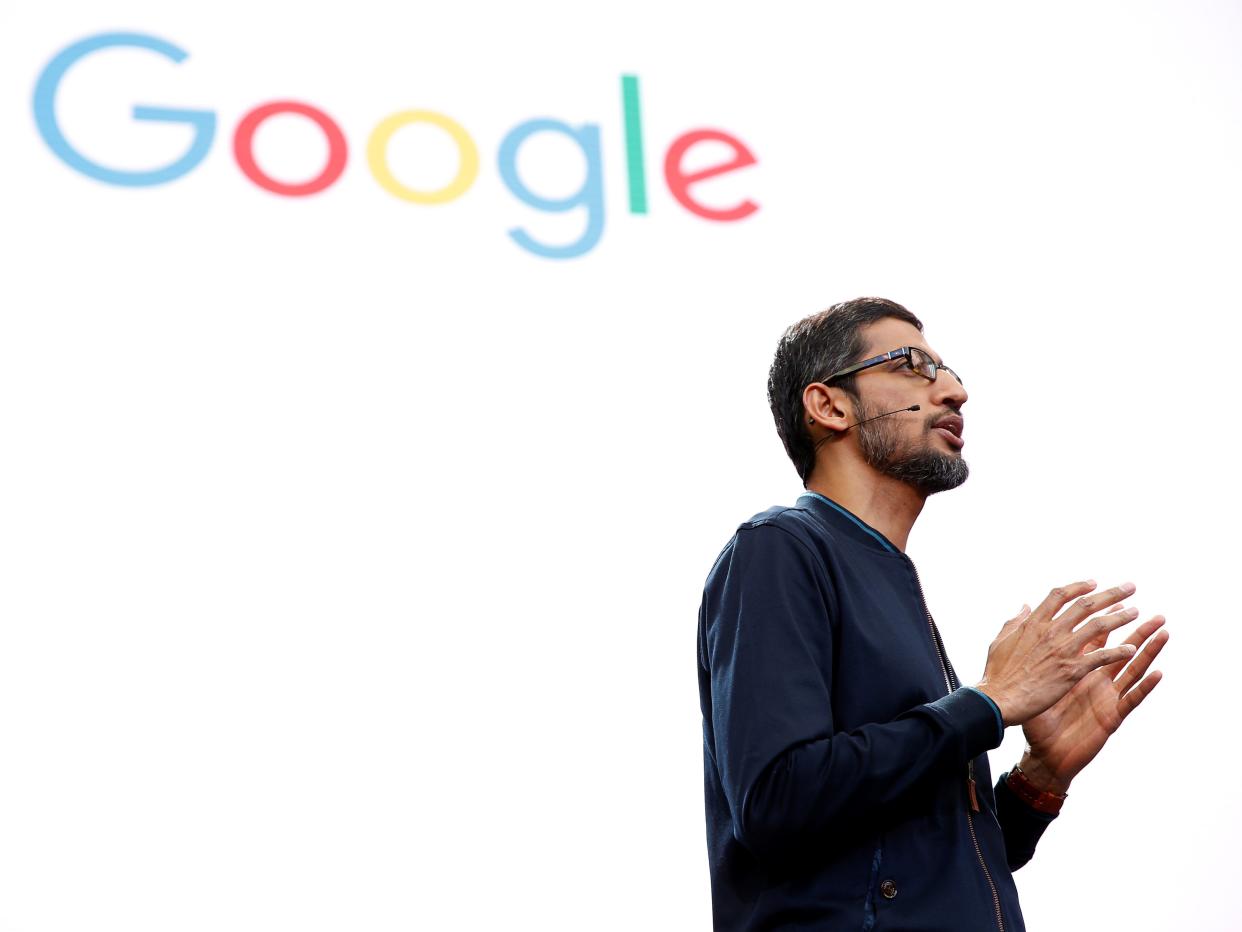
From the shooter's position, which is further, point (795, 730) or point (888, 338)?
point (888, 338)

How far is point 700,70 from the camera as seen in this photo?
2613mm

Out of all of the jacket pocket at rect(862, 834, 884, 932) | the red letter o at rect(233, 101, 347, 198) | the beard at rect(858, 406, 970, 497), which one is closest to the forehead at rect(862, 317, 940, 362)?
the beard at rect(858, 406, 970, 497)

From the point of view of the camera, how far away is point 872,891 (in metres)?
1.20

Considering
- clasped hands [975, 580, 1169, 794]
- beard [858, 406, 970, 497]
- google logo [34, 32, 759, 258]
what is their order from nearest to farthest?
1. clasped hands [975, 580, 1169, 794]
2. beard [858, 406, 970, 497]
3. google logo [34, 32, 759, 258]

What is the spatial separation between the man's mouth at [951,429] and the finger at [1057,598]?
0.23 meters

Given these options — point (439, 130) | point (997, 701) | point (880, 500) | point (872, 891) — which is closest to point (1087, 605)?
point (997, 701)

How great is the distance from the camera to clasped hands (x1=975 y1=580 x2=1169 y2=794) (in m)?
1.27

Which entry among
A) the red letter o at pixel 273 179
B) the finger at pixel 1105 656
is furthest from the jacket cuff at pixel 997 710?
the red letter o at pixel 273 179

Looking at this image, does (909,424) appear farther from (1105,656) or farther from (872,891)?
(872,891)

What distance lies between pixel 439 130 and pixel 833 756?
1575 mm

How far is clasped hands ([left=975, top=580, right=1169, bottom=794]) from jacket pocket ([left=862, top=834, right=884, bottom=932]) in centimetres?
17

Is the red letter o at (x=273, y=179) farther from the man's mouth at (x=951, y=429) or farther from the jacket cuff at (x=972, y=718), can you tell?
the jacket cuff at (x=972, y=718)

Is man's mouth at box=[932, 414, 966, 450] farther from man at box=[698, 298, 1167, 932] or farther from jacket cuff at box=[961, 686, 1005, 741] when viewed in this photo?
jacket cuff at box=[961, 686, 1005, 741]

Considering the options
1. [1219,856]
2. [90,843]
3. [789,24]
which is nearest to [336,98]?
[789,24]
